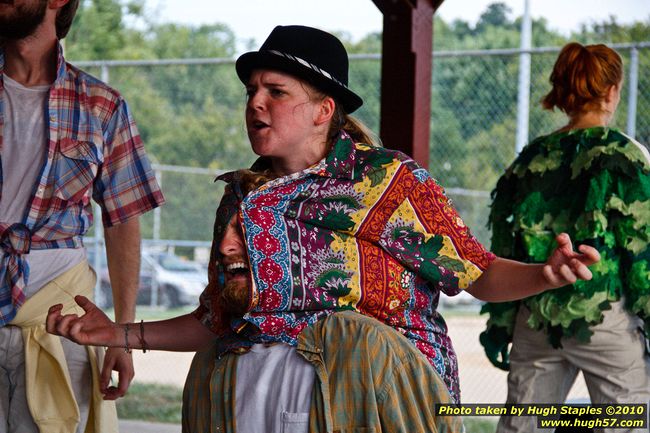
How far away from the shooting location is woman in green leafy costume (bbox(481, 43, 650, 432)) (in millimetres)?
3439

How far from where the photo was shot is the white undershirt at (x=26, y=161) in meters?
2.47

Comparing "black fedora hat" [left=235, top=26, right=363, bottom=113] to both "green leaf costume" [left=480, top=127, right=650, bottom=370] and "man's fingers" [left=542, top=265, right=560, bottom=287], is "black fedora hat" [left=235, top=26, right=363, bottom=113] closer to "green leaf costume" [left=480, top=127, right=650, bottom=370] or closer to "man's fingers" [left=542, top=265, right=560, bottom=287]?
"man's fingers" [left=542, top=265, right=560, bottom=287]

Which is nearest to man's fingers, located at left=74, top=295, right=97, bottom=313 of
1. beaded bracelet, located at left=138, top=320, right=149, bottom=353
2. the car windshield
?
beaded bracelet, located at left=138, top=320, right=149, bottom=353

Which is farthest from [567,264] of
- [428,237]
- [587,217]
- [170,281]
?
[170,281]

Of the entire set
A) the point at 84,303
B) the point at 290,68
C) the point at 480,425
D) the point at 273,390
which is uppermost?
the point at 290,68

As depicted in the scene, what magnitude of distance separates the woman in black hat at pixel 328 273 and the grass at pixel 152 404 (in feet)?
16.4

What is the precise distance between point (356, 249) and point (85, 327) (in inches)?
26.3

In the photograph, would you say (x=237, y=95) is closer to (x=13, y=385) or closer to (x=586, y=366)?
(x=586, y=366)

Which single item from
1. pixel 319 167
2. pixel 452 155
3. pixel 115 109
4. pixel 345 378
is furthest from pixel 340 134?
pixel 452 155

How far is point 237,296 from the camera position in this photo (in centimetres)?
205

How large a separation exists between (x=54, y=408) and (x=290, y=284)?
2.73ft

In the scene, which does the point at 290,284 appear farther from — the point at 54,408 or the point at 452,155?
the point at 452,155

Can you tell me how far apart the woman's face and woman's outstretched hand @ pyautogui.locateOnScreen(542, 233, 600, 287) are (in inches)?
21.5

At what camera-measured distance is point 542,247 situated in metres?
3.55
